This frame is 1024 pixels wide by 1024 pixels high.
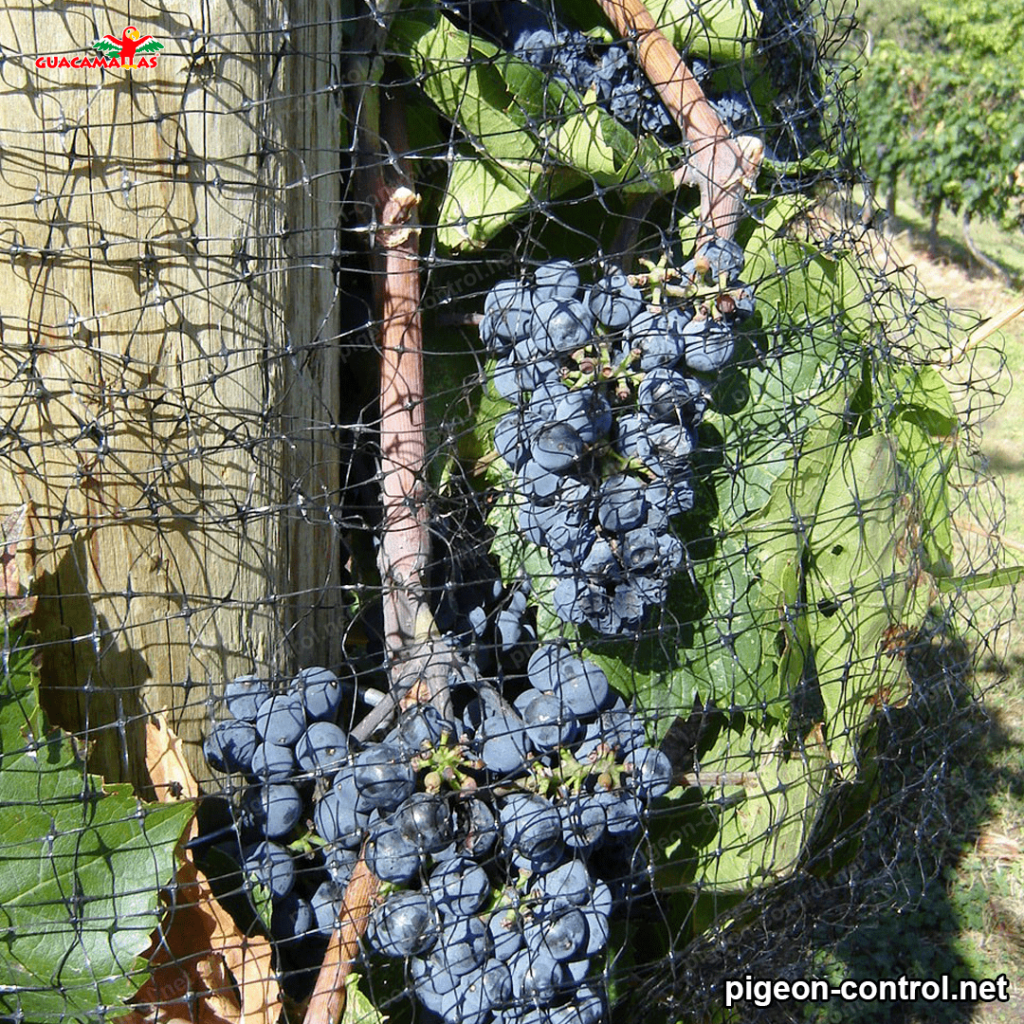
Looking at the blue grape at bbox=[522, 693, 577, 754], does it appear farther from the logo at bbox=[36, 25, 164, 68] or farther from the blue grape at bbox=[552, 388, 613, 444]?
the logo at bbox=[36, 25, 164, 68]

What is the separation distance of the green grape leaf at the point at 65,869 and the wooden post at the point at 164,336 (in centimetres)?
5

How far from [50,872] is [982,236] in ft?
24.9

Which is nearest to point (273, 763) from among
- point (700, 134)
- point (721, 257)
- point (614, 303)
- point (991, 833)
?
point (614, 303)

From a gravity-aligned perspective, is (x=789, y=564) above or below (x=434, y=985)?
above

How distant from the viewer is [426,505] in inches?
41.6

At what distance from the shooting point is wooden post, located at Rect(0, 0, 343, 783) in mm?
843

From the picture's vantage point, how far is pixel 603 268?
1.05 meters

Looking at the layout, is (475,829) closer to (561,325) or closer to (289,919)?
(289,919)

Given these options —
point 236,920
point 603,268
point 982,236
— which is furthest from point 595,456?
point 982,236

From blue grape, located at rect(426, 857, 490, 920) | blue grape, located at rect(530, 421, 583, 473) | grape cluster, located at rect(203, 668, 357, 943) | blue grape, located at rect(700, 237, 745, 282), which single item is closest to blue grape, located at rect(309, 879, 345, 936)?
grape cluster, located at rect(203, 668, 357, 943)

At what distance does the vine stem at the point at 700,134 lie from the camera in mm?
1035

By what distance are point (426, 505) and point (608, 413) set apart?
217 mm

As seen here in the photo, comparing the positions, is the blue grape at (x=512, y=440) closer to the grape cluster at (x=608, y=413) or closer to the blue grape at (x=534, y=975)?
the grape cluster at (x=608, y=413)

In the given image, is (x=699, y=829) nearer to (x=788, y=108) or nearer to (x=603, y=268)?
(x=603, y=268)
